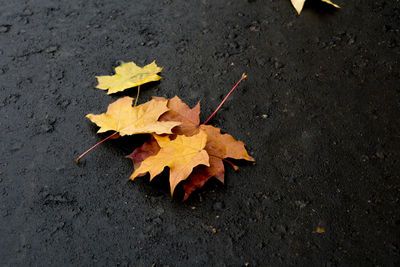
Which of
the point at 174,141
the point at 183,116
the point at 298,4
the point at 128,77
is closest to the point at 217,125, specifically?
the point at 183,116

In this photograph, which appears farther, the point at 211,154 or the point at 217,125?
the point at 217,125

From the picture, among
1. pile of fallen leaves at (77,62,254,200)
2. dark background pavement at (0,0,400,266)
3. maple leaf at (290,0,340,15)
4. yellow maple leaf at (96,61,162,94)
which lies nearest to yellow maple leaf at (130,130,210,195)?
pile of fallen leaves at (77,62,254,200)

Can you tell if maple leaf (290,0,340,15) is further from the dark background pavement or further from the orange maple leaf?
the orange maple leaf

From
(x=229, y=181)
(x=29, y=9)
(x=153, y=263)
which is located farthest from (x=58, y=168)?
(x=29, y=9)

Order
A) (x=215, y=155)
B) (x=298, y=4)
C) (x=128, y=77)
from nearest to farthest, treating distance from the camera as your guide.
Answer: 1. (x=215, y=155)
2. (x=128, y=77)
3. (x=298, y=4)

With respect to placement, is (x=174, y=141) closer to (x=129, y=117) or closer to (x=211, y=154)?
(x=211, y=154)

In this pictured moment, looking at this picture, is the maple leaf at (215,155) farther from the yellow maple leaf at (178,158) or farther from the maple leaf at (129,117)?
the maple leaf at (129,117)
